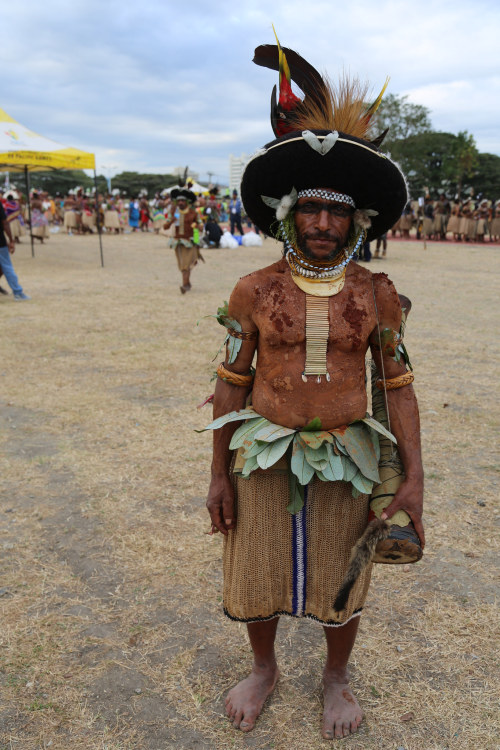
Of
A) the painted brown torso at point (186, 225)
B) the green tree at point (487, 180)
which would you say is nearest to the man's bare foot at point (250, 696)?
the painted brown torso at point (186, 225)

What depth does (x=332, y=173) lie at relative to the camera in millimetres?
1819

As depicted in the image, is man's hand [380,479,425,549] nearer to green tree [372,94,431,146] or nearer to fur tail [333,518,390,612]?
fur tail [333,518,390,612]

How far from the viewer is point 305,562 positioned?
6.63 ft

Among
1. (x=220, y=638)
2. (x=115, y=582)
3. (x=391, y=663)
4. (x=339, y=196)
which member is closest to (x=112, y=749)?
(x=220, y=638)

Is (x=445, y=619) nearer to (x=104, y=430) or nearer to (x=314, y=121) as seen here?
(x=314, y=121)

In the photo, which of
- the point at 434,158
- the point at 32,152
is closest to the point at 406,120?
the point at 434,158

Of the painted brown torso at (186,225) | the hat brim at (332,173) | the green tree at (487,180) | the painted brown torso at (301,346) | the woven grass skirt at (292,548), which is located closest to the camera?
the hat brim at (332,173)

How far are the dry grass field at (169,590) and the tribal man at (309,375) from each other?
441 millimetres

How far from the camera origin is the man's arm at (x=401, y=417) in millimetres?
1915

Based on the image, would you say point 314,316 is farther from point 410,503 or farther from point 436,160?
point 436,160

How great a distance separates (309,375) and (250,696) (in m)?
1.30

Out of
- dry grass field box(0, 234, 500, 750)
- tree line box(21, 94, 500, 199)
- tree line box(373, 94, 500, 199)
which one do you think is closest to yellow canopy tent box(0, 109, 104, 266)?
dry grass field box(0, 234, 500, 750)

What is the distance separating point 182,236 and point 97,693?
8821mm

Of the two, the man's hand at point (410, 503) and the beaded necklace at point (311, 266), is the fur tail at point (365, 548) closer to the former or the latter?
the man's hand at point (410, 503)
